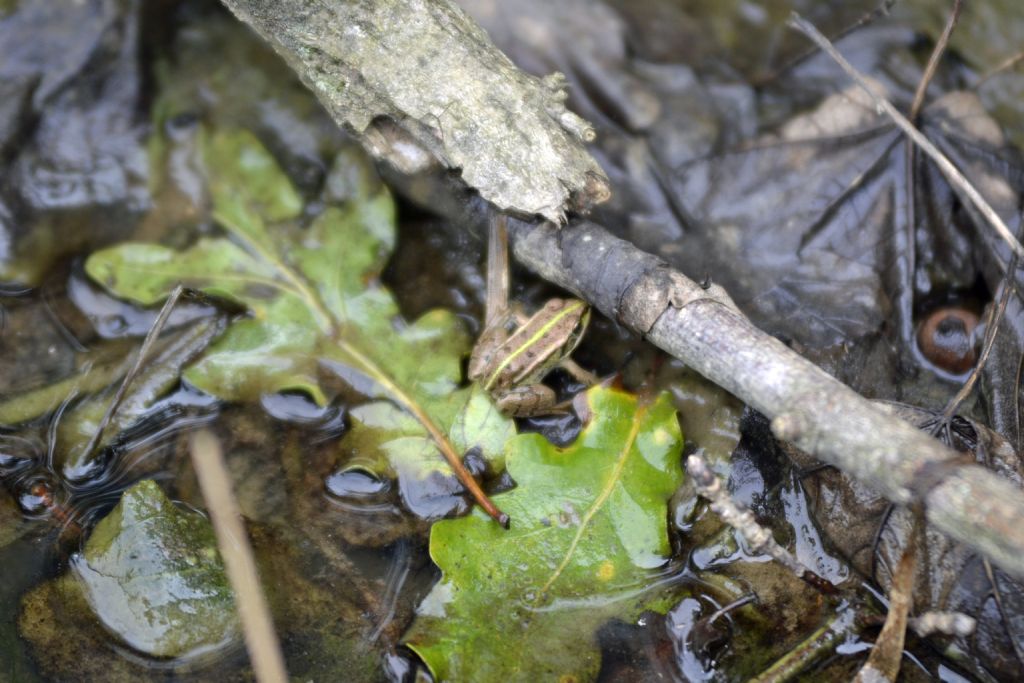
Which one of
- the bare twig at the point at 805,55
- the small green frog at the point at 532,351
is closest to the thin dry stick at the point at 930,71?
the bare twig at the point at 805,55

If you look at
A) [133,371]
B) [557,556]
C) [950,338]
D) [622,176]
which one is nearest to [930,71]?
[950,338]

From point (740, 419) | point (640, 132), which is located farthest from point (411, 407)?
point (640, 132)

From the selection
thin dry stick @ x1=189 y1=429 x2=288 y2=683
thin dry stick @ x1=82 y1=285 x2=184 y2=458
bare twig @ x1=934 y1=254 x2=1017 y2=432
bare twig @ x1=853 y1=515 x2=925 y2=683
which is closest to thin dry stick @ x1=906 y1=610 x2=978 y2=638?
bare twig @ x1=853 y1=515 x2=925 y2=683

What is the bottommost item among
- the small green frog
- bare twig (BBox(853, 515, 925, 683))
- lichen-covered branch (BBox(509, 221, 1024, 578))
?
the small green frog

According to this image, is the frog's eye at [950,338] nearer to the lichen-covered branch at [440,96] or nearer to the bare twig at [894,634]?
the bare twig at [894,634]

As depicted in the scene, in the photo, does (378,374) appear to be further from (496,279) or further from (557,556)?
(557,556)

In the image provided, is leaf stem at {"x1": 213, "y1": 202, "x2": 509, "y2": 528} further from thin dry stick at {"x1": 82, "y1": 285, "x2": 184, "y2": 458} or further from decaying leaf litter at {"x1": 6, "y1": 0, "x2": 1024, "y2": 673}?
thin dry stick at {"x1": 82, "y1": 285, "x2": 184, "y2": 458}
